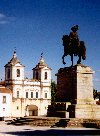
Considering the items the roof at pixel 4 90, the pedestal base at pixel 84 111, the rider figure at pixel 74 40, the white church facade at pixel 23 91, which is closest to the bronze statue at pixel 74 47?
the rider figure at pixel 74 40

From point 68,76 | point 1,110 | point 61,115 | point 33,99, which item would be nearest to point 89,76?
point 68,76

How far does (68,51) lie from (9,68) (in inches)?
2035

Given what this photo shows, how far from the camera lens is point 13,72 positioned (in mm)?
79750

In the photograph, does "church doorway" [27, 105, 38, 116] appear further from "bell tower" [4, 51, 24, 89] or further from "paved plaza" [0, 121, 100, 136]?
"paved plaza" [0, 121, 100, 136]

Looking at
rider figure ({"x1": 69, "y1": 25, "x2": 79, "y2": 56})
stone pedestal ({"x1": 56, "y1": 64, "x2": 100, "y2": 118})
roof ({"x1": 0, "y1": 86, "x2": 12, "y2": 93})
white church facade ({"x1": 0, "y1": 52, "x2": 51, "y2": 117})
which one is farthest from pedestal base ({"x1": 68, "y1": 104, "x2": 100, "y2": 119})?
roof ({"x1": 0, "y1": 86, "x2": 12, "y2": 93})

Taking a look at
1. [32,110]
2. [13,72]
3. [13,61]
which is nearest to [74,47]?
[13,72]

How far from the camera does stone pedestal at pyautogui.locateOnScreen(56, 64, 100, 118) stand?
27.4 m

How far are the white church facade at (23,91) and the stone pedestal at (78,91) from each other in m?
46.8

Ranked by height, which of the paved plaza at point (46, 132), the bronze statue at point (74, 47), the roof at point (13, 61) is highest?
the roof at point (13, 61)

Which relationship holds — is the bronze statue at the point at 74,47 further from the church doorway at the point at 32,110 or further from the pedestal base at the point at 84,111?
the church doorway at the point at 32,110

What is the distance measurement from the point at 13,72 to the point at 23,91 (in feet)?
15.3

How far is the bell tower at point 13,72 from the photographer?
7956 cm

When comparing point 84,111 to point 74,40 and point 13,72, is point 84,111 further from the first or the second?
point 13,72

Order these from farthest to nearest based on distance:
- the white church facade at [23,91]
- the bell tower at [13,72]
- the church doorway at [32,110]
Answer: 1. the church doorway at [32,110]
2. the bell tower at [13,72]
3. the white church facade at [23,91]
